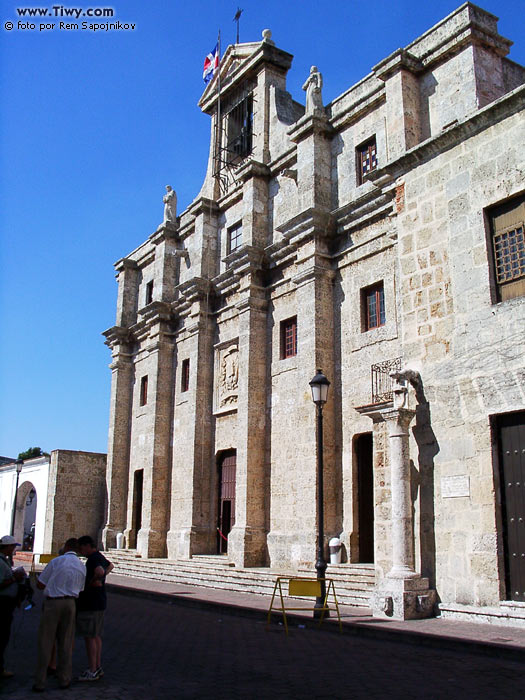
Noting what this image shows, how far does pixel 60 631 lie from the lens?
21.5ft

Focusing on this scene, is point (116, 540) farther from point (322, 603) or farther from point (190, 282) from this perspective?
point (322, 603)

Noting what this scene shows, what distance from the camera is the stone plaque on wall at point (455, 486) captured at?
10.1m

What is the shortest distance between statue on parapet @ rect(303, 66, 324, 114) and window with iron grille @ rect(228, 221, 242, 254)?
16.9 ft

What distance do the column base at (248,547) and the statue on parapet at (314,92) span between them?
11753 millimetres

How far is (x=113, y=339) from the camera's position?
97.7 ft

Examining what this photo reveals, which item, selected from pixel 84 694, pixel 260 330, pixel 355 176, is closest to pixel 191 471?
pixel 260 330

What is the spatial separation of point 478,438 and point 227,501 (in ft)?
42.6

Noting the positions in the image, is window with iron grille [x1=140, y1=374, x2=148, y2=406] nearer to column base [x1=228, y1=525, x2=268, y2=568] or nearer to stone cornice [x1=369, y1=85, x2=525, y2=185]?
column base [x1=228, y1=525, x2=268, y2=568]

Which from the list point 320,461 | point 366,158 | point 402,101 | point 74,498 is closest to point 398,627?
point 320,461

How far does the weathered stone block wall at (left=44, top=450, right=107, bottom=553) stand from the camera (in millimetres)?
28305

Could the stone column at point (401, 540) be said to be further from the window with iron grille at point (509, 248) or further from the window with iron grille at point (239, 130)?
the window with iron grille at point (239, 130)

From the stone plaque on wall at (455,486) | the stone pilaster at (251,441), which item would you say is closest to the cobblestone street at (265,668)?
the stone plaque on wall at (455,486)

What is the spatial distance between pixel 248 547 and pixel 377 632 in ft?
30.0

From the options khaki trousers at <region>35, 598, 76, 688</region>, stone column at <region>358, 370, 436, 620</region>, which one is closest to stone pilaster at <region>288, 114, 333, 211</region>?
stone column at <region>358, 370, 436, 620</region>
